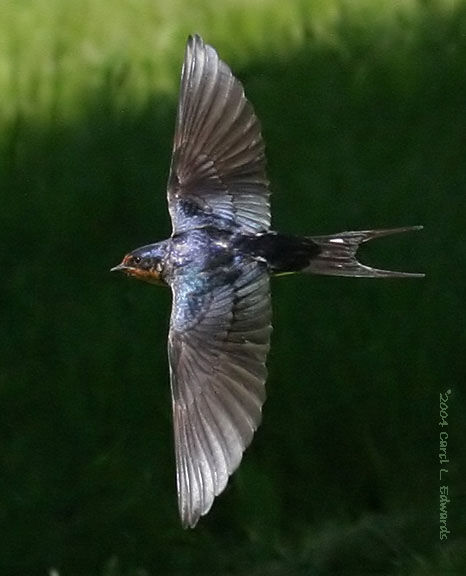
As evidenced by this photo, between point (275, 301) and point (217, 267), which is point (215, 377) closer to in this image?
point (217, 267)

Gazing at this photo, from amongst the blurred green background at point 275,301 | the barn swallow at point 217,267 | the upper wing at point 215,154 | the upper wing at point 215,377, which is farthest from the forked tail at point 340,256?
the blurred green background at point 275,301

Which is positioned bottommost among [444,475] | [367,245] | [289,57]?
[444,475]

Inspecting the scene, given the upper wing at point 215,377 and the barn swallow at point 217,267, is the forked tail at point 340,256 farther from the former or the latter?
the upper wing at point 215,377

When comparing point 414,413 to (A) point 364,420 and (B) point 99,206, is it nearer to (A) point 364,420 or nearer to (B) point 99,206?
(A) point 364,420

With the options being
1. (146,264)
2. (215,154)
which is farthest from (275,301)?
(146,264)

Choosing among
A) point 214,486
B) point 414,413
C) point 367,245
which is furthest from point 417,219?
point 214,486

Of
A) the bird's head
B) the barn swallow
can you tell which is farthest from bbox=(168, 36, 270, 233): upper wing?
the bird's head
